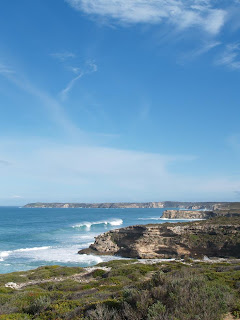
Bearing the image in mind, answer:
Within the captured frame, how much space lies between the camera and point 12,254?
45.4m

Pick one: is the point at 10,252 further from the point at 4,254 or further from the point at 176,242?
the point at 176,242

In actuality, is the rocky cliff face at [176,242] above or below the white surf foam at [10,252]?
above

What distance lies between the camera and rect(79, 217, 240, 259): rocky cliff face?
3738 cm

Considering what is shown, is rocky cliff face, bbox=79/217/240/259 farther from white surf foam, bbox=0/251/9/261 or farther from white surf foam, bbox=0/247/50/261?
white surf foam, bbox=0/251/9/261

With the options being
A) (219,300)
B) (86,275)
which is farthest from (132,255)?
(219,300)

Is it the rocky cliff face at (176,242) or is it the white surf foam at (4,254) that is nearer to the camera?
the rocky cliff face at (176,242)

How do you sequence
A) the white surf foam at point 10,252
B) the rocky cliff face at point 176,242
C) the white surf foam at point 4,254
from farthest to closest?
the white surf foam at point 4,254
the white surf foam at point 10,252
the rocky cliff face at point 176,242

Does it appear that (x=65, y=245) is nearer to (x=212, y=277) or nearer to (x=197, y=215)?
(x=212, y=277)

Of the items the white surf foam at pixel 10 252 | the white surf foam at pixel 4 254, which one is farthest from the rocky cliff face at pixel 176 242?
the white surf foam at pixel 4 254

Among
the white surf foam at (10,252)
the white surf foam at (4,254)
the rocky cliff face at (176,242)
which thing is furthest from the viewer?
the white surf foam at (4,254)

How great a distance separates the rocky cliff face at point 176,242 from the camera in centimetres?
3738

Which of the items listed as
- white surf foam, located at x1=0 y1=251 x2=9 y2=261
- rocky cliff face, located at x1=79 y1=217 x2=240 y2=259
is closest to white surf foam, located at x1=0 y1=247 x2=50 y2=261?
white surf foam, located at x1=0 y1=251 x2=9 y2=261

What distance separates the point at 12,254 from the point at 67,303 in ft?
130

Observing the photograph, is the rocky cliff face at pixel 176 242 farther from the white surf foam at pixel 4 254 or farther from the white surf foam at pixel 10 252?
the white surf foam at pixel 4 254
